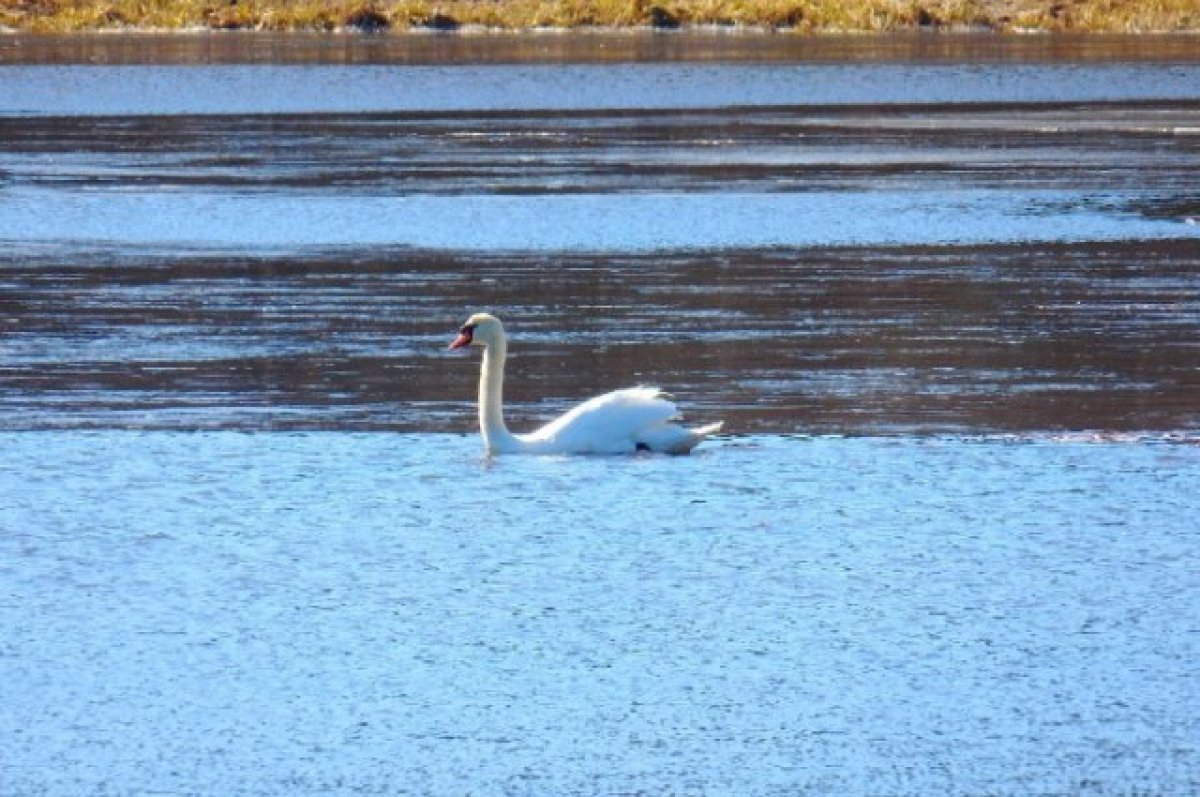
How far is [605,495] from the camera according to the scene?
10562 millimetres

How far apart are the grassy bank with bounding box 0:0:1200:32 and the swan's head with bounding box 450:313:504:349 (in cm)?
6179

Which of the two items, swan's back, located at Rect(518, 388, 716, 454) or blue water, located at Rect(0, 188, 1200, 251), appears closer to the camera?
swan's back, located at Rect(518, 388, 716, 454)

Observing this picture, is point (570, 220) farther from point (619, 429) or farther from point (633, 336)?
point (619, 429)

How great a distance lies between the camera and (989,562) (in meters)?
9.23

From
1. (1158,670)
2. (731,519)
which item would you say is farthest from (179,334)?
(1158,670)

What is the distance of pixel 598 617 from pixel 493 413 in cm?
307

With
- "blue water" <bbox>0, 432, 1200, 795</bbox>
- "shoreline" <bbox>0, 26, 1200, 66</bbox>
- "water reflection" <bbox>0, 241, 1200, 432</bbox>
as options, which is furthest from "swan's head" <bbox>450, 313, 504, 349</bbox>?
"shoreline" <bbox>0, 26, 1200, 66</bbox>


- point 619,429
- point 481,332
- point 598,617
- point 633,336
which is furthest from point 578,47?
point 598,617

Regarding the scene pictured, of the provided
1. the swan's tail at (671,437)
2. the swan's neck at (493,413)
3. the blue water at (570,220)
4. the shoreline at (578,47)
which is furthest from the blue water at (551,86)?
the swan's tail at (671,437)

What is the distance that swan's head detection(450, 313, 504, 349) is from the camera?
1216 cm

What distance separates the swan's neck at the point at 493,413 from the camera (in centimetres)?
1141

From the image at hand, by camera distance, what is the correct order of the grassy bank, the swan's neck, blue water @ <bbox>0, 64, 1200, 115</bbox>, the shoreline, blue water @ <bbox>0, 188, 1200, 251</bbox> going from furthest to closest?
the grassy bank < the shoreline < blue water @ <bbox>0, 64, 1200, 115</bbox> < blue water @ <bbox>0, 188, 1200, 251</bbox> < the swan's neck

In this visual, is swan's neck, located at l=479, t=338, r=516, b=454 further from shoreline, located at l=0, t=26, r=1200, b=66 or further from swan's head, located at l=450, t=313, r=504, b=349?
shoreline, located at l=0, t=26, r=1200, b=66

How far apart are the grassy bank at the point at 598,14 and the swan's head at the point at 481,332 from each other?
61.8 m
